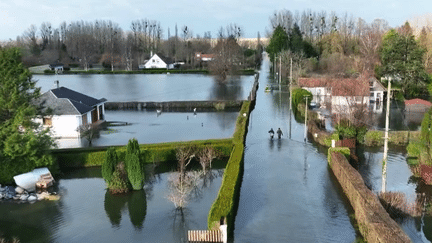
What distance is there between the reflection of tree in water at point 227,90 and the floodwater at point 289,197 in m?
19.6

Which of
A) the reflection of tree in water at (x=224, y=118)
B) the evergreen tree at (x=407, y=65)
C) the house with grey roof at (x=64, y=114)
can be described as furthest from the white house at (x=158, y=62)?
the house with grey roof at (x=64, y=114)

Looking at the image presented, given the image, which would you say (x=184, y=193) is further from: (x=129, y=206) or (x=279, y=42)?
(x=279, y=42)

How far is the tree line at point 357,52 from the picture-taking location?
48.0 metres

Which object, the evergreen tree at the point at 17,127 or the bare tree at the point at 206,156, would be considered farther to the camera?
the bare tree at the point at 206,156

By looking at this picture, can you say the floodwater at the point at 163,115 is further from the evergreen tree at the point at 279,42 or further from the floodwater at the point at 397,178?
the floodwater at the point at 397,178

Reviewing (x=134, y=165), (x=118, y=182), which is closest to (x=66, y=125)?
(x=118, y=182)

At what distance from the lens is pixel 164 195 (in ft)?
60.3

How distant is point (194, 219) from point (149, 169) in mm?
7260

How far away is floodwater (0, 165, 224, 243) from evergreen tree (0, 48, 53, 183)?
1.98 metres

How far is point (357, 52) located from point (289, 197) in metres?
61.7

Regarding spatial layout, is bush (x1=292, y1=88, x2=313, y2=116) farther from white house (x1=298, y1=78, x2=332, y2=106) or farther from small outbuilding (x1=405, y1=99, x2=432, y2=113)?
small outbuilding (x1=405, y1=99, x2=432, y2=113)

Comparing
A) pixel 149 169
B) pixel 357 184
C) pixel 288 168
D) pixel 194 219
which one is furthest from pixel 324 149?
pixel 194 219

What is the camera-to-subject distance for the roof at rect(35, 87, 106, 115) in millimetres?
28969

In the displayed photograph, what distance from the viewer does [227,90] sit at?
53.9m
